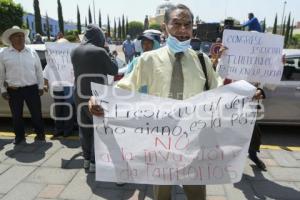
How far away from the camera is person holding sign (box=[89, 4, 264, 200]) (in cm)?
243

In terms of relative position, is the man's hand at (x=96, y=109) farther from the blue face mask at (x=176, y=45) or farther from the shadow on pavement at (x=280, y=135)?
the shadow on pavement at (x=280, y=135)

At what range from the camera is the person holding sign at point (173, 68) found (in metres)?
2.43

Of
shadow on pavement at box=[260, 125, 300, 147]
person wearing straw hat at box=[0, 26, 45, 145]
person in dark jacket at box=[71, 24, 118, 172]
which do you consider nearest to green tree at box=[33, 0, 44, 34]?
person wearing straw hat at box=[0, 26, 45, 145]

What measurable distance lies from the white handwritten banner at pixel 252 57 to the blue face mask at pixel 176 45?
6.79 feet

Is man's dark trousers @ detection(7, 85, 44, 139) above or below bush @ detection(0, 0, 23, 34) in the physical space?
below

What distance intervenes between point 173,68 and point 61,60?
3.43m

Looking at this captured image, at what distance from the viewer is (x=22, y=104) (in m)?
5.68

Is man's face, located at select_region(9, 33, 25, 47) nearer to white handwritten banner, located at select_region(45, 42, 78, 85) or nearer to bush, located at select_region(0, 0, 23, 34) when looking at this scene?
white handwritten banner, located at select_region(45, 42, 78, 85)

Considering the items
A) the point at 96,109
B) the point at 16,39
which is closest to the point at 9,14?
the point at 16,39

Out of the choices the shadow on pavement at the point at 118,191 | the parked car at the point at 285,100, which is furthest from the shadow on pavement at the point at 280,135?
the shadow on pavement at the point at 118,191

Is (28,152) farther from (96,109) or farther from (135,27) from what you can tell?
(135,27)

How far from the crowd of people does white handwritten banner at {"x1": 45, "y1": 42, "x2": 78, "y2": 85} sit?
0.73ft

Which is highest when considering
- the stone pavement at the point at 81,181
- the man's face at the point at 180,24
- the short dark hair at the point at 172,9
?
the short dark hair at the point at 172,9

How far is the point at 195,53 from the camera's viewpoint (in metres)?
2.59
